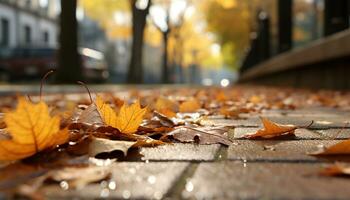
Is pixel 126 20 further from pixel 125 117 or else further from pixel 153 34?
pixel 125 117

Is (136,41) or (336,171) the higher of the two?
(136,41)

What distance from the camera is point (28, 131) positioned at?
136cm

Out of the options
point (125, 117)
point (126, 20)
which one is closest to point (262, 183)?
point (125, 117)

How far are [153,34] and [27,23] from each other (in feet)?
35.6

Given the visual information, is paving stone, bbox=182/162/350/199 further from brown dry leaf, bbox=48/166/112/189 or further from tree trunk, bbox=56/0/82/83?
tree trunk, bbox=56/0/82/83

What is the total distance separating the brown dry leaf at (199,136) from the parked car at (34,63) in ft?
64.8

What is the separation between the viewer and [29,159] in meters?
1.44

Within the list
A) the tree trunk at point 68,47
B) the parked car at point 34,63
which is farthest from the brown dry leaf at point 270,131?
the parked car at point 34,63

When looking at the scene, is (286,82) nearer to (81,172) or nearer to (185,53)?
(81,172)

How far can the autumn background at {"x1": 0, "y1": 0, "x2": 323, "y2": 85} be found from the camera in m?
13.1

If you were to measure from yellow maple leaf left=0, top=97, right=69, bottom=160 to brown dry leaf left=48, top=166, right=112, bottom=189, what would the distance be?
15 centimetres

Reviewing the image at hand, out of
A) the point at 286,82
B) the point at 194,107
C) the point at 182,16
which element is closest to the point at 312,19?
the point at 286,82

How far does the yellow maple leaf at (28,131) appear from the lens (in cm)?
131

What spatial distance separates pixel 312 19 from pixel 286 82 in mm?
3996
